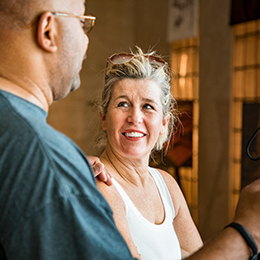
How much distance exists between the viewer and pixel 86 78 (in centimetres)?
706

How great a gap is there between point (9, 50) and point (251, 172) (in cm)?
383

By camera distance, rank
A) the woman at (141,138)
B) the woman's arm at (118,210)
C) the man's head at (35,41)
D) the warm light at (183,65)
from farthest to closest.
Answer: the warm light at (183,65) → the woman at (141,138) → the woman's arm at (118,210) → the man's head at (35,41)

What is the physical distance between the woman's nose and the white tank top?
325 millimetres

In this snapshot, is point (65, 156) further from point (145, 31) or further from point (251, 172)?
point (145, 31)

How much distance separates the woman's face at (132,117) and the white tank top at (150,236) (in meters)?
0.24

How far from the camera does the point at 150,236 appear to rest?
4.58ft

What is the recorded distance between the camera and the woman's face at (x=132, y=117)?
1636 millimetres

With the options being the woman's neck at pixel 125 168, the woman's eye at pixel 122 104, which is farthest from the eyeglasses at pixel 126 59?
the woman's neck at pixel 125 168

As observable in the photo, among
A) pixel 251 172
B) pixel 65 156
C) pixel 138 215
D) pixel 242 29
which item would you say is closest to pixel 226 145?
pixel 251 172

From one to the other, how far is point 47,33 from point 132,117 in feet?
3.00

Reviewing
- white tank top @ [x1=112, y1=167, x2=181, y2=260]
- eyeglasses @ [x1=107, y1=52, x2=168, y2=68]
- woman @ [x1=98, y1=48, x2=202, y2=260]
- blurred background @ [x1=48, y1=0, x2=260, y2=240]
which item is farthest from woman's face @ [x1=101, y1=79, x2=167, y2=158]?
blurred background @ [x1=48, y1=0, x2=260, y2=240]

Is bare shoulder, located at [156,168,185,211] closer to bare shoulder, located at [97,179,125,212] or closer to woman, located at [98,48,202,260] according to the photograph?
woman, located at [98,48,202,260]

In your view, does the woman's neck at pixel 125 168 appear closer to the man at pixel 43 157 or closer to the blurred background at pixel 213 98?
the man at pixel 43 157

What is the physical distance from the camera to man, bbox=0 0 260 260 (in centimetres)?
63
